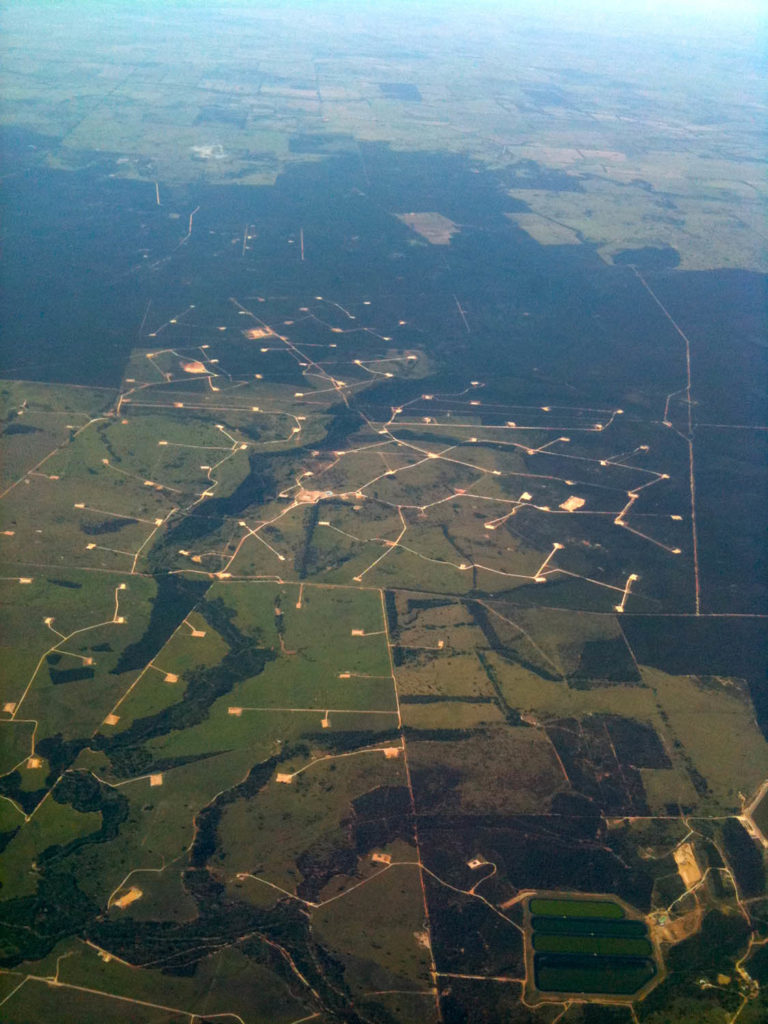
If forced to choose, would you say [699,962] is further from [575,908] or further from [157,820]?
[157,820]

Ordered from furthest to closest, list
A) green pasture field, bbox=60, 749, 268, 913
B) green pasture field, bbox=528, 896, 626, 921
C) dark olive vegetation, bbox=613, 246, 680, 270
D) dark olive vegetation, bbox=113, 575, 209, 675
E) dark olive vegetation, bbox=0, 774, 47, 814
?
dark olive vegetation, bbox=613, 246, 680, 270 → dark olive vegetation, bbox=113, 575, 209, 675 → dark olive vegetation, bbox=0, 774, 47, 814 → green pasture field, bbox=60, 749, 268, 913 → green pasture field, bbox=528, 896, 626, 921

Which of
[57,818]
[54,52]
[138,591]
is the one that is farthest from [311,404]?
[54,52]

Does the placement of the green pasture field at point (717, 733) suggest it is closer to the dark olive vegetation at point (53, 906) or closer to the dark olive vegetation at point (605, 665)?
the dark olive vegetation at point (605, 665)

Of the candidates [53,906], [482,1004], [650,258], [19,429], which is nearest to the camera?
[482,1004]

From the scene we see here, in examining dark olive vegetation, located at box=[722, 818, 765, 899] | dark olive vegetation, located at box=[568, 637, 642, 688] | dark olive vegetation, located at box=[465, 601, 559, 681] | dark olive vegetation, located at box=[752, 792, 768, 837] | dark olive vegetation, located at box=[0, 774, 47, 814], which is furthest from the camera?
dark olive vegetation, located at box=[465, 601, 559, 681]

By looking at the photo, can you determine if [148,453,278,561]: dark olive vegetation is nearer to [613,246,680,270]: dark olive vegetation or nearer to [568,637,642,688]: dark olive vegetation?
[568,637,642,688]: dark olive vegetation

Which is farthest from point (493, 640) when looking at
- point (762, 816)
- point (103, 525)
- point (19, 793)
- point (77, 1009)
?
point (77, 1009)

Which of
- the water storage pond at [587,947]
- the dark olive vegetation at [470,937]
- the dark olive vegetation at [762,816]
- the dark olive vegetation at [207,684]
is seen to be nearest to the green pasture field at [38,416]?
the dark olive vegetation at [207,684]

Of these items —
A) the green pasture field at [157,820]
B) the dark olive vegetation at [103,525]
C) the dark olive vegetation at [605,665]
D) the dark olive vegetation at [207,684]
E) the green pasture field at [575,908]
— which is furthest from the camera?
the dark olive vegetation at [103,525]

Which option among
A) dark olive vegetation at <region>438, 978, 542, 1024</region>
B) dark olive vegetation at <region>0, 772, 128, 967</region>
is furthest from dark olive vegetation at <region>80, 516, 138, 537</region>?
dark olive vegetation at <region>438, 978, 542, 1024</region>
